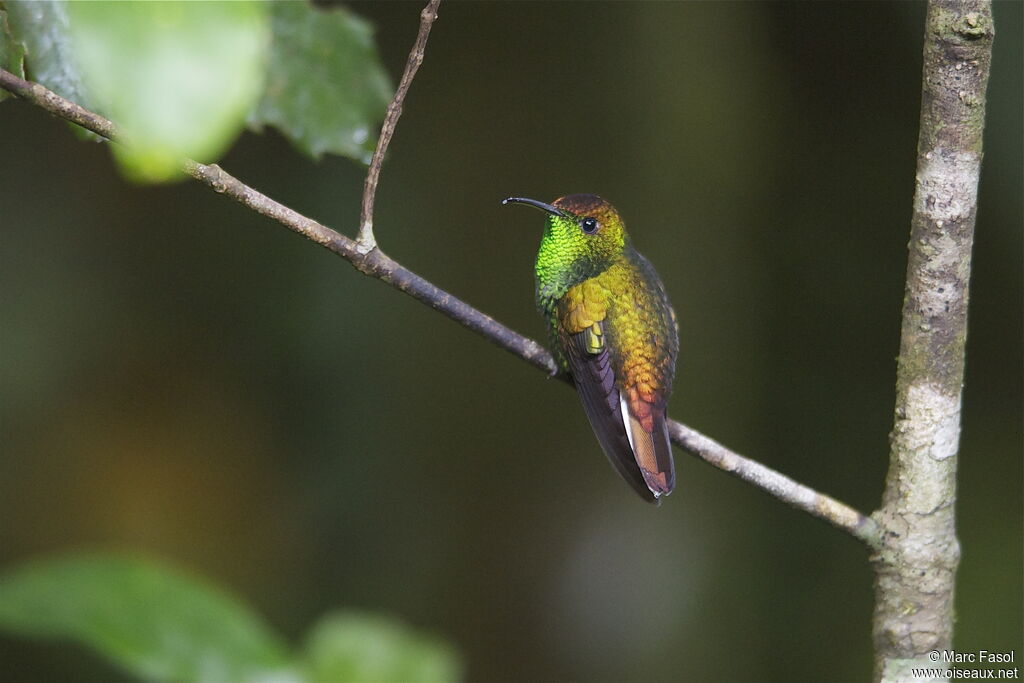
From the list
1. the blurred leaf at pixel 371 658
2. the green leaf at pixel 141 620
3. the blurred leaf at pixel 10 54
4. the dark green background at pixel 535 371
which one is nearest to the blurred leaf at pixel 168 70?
the green leaf at pixel 141 620

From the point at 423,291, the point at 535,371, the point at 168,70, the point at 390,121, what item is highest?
the point at 535,371

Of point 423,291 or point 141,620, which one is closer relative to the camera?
point 141,620

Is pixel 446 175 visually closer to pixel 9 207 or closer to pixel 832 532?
pixel 9 207

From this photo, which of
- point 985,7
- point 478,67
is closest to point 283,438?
point 478,67

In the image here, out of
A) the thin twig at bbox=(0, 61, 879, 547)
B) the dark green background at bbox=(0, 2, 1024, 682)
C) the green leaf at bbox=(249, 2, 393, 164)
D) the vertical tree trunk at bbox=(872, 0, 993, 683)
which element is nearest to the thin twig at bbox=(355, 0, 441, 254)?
the thin twig at bbox=(0, 61, 879, 547)

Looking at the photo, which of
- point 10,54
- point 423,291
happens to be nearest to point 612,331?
point 423,291

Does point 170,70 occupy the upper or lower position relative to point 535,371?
lower

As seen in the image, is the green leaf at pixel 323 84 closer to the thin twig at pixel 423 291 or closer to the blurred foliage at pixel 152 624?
the thin twig at pixel 423 291

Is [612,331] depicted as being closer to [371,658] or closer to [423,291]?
[423,291]
